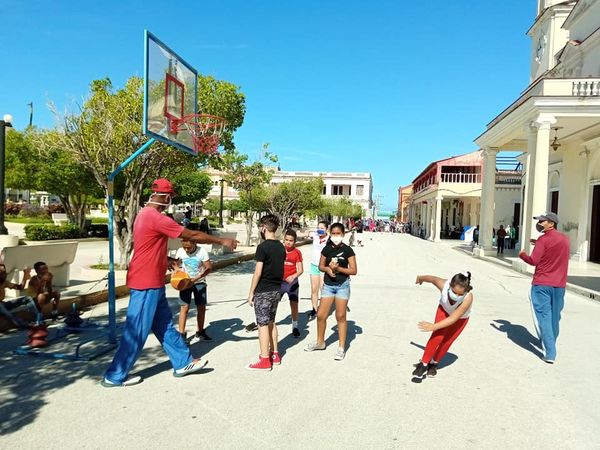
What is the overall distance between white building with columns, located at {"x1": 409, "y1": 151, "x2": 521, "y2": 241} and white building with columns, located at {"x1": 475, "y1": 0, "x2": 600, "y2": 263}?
9630 millimetres

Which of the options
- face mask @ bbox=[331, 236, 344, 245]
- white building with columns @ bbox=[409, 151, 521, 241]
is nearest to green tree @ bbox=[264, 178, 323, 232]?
white building with columns @ bbox=[409, 151, 521, 241]

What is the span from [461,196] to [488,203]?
62.6 ft

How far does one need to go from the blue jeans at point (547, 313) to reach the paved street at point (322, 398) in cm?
23

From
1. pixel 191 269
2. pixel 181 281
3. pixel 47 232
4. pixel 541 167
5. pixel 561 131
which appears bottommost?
pixel 47 232

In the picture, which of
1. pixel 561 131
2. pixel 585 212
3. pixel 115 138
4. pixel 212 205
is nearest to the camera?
pixel 115 138

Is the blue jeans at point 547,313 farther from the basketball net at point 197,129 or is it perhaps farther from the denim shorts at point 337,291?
the basketball net at point 197,129

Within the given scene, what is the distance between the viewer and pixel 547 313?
566cm

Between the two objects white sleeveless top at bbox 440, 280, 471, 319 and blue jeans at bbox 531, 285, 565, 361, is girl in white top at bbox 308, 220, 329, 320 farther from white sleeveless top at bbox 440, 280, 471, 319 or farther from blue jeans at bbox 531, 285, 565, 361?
blue jeans at bbox 531, 285, 565, 361

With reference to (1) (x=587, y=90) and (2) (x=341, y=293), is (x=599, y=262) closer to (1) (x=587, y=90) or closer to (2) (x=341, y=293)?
(1) (x=587, y=90)

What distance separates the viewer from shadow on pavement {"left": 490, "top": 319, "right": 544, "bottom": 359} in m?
6.16

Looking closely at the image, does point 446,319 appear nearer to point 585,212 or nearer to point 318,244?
point 318,244

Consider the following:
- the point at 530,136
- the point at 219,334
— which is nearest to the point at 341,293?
the point at 219,334

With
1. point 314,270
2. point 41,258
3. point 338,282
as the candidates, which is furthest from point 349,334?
point 41,258

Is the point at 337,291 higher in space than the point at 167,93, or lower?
lower
